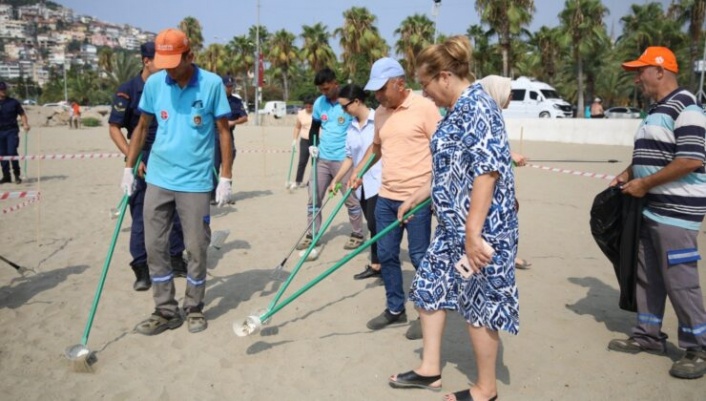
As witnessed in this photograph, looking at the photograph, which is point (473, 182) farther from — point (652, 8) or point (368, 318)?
point (652, 8)

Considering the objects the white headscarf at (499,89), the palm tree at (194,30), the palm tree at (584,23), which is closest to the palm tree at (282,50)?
the palm tree at (194,30)

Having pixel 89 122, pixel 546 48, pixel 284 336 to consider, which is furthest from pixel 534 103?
pixel 89 122

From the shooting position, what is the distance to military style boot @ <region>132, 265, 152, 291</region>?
4750 millimetres

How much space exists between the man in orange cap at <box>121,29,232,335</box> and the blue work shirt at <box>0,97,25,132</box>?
8.28 meters

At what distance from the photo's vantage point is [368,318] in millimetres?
4160

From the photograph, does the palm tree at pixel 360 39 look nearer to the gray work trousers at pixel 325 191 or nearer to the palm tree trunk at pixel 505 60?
the palm tree trunk at pixel 505 60

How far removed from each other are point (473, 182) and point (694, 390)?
6.53 feet

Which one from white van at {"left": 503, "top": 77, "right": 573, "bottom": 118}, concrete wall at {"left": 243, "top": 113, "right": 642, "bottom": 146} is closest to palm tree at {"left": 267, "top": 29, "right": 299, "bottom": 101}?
white van at {"left": 503, "top": 77, "right": 573, "bottom": 118}

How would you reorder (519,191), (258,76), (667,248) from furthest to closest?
(258,76), (519,191), (667,248)

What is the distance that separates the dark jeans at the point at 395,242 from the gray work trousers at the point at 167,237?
1.30m

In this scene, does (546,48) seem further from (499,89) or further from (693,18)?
(499,89)

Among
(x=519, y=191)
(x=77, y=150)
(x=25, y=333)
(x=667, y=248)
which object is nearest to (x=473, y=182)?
(x=667, y=248)

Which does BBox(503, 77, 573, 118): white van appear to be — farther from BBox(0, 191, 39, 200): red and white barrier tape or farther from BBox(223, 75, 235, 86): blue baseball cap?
BBox(0, 191, 39, 200): red and white barrier tape

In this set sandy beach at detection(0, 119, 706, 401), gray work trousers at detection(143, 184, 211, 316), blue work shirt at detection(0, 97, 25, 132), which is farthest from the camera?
blue work shirt at detection(0, 97, 25, 132)
